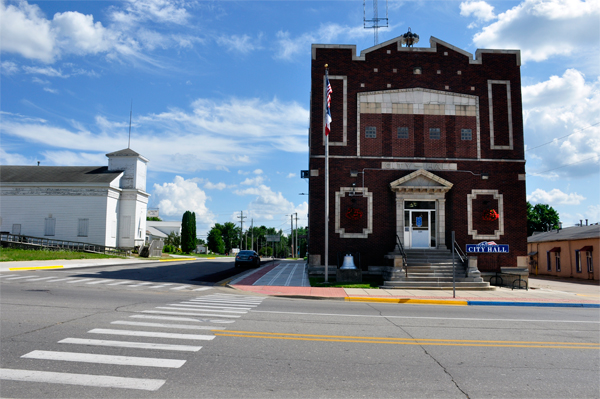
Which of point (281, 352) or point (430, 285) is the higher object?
point (281, 352)

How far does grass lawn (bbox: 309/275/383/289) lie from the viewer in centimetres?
1920

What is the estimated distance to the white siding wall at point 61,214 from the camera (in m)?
39.8

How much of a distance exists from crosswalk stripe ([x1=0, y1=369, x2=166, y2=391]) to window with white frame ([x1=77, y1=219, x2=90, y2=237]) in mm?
37859

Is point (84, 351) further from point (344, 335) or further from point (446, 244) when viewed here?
point (446, 244)

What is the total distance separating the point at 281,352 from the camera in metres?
6.95

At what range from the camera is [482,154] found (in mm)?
23453

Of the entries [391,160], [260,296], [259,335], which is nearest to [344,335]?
[259,335]

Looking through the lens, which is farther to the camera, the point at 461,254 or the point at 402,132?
the point at 402,132

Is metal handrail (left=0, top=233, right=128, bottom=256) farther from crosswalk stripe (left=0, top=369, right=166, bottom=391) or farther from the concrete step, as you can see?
crosswalk stripe (left=0, top=369, right=166, bottom=391)

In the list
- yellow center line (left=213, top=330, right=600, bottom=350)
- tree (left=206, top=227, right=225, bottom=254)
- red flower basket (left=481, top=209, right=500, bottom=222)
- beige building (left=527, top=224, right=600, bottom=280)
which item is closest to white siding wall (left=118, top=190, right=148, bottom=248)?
red flower basket (left=481, top=209, right=500, bottom=222)

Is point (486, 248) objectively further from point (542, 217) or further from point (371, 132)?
point (542, 217)

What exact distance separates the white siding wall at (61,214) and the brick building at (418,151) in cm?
2584

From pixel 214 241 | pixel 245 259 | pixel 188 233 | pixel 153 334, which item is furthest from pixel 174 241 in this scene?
pixel 153 334

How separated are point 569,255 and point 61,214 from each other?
145ft
